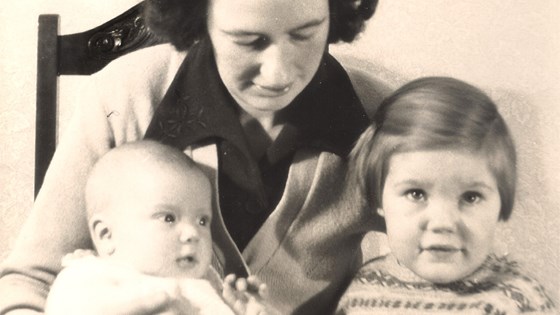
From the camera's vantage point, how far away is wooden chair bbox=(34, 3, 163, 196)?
155 cm

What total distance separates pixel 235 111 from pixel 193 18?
0.61ft

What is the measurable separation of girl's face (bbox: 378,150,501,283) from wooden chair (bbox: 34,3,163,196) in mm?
543

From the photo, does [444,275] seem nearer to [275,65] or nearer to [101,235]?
[275,65]

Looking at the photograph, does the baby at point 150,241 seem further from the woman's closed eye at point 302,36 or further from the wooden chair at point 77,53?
the woman's closed eye at point 302,36

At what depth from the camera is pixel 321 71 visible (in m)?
1.52

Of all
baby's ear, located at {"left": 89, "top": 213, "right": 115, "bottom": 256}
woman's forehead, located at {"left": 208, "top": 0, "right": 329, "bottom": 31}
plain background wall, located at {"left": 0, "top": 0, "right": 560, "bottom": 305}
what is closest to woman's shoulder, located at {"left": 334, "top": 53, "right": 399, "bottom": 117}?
plain background wall, located at {"left": 0, "top": 0, "right": 560, "bottom": 305}

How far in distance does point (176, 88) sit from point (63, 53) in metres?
0.24

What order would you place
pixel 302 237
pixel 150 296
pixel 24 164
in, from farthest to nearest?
pixel 24 164 → pixel 302 237 → pixel 150 296

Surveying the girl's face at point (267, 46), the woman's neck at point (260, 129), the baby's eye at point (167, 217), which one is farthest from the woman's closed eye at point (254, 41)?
the baby's eye at point (167, 217)

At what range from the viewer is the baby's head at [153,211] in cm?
139

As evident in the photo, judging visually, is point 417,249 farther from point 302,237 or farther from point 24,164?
point 24,164

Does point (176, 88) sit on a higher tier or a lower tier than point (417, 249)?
higher

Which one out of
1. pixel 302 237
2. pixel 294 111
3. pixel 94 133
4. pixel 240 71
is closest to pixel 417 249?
pixel 302 237

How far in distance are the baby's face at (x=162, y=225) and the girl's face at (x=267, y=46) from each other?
0.67ft
